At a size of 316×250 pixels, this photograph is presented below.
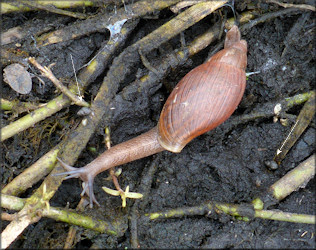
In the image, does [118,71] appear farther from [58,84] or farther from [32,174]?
[32,174]

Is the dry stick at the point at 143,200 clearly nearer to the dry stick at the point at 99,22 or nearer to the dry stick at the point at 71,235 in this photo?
the dry stick at the point at 71,235

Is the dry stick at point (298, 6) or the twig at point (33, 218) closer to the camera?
the twig at point (33, 218)

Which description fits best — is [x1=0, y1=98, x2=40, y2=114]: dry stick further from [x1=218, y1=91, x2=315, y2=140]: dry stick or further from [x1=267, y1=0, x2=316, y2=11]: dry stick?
[x1=267, y1=0, x2=316, y2=11]: dry stick

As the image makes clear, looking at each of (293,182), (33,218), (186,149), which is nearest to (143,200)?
(186,149)

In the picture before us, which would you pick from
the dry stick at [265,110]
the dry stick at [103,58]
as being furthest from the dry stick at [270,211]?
the dry stick at [103,58]

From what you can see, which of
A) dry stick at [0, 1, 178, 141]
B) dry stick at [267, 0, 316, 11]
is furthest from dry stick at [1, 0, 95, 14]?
dry stick at [267, 0, 316, 11]
